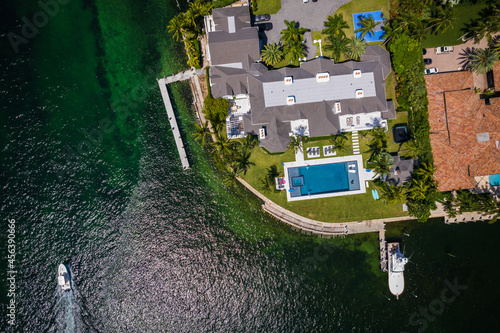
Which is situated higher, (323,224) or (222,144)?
(222,144)

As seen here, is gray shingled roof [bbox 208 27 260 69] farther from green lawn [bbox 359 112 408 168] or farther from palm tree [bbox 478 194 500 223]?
palm tree [bbox 478 194 500 223]

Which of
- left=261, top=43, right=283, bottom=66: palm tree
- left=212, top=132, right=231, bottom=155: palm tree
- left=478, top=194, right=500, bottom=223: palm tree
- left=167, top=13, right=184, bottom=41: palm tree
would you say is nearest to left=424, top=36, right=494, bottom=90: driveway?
left=478, top=194, right=500, bottom=223: palm tree

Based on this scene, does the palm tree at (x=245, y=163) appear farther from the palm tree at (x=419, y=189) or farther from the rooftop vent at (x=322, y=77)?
the palm tree at (x=419, y=189)

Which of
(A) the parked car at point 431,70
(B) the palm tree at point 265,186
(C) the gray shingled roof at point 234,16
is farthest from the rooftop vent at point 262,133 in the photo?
(A) the parked car at point 431,70

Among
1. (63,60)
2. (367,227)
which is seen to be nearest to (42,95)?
(63,60)

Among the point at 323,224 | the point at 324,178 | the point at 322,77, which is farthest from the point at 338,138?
the point at 323,224

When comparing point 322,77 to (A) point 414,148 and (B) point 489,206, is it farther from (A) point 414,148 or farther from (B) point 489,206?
(B) point 489,206
